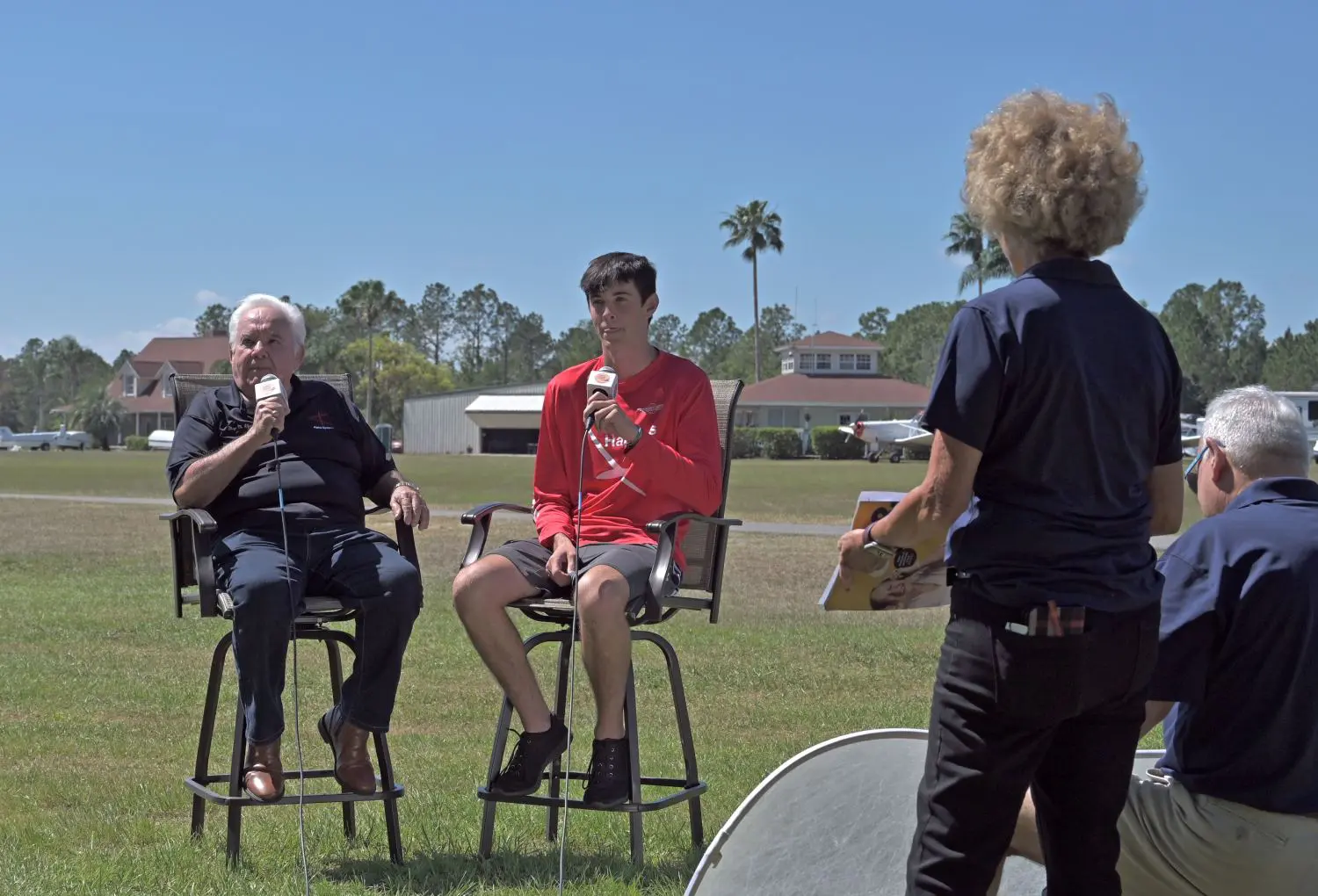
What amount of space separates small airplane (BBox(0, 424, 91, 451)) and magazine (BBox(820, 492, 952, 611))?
3766 inches

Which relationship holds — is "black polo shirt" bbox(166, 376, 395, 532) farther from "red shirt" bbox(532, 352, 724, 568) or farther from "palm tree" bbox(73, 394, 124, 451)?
"palm tree" bbox(73, 394, 124, 451)

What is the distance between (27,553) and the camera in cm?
1598

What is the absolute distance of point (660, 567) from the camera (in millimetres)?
4441

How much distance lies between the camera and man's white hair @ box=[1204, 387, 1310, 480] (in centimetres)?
319

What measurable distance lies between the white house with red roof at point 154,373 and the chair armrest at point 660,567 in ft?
383

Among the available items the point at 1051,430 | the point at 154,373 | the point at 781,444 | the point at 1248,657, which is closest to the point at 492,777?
the point at 1248,657

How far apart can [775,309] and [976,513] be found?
16612 cm

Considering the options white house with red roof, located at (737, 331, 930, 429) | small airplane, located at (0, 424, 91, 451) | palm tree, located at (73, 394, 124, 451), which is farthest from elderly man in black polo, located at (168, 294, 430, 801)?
palm tree, located at (73, 394, 124, 451)

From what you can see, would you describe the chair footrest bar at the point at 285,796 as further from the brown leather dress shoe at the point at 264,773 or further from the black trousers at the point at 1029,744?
the black trousers at the point at 1029,744

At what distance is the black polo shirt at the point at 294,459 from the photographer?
4.74m

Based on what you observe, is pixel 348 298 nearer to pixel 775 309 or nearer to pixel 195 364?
pixel 195 364

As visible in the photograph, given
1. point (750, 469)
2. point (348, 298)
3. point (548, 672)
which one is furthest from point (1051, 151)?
point (348, 298)

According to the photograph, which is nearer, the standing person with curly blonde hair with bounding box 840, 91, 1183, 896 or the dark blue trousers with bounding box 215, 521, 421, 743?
the standing person with curly blonde hair with bounding box 840, 91, 1183, 896

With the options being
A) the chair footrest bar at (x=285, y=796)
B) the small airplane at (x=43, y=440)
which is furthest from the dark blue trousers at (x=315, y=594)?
the small airplane at (x=43, y=440)
